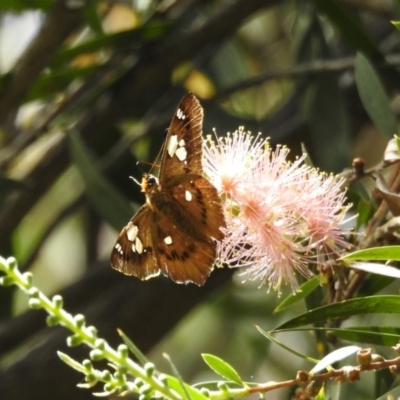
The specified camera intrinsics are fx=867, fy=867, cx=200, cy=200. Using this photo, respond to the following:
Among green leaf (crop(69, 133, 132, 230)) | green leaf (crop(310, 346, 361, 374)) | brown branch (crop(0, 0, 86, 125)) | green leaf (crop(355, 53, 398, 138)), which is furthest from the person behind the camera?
brown branch (crop(0, 0, 86, 125))

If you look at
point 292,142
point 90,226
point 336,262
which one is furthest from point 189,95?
point 90,226

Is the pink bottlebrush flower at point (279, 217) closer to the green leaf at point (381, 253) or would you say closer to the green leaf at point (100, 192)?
the green leaf at point (381, 253)

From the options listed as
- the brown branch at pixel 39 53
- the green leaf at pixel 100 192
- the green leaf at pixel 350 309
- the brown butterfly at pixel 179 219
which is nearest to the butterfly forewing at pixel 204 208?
the brown butterfly at pixel 179 219

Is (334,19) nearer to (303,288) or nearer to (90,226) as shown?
(303,288)

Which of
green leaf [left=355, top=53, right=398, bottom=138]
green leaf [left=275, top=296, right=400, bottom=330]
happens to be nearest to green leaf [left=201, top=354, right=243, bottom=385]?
green leaf [left=275, top=296, right=400, bottom=330]

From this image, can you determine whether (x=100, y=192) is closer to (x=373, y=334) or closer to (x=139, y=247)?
(x=139, y=247)

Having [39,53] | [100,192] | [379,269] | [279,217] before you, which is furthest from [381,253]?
[39,53]

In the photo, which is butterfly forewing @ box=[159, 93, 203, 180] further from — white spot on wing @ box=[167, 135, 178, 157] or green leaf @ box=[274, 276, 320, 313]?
green leaf @ box=[274, 276, 320, 313]
